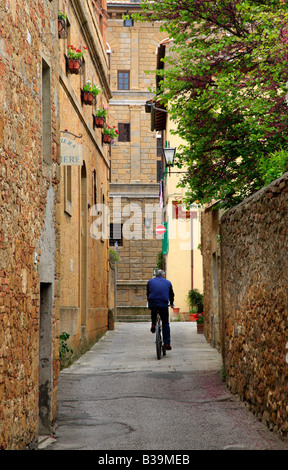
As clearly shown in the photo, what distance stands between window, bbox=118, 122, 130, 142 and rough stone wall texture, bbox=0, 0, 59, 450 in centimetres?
3380

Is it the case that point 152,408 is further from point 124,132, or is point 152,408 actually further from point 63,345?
point 124,132

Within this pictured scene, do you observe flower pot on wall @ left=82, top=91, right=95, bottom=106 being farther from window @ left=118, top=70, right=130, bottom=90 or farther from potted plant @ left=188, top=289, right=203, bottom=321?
window @ left=118, top=70, right=130, bottom=90

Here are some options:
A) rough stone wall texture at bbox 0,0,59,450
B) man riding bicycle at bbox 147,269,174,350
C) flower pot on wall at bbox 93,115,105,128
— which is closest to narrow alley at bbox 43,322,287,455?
man riding bicycle at bbox 147,269,174,350

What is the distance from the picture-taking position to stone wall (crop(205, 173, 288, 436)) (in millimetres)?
6365

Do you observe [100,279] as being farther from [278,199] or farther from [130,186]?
[130,186]

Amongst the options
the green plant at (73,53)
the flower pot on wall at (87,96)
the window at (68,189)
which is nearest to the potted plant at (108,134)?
the flower pot on wall at (87,96)

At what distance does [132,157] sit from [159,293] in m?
27.9

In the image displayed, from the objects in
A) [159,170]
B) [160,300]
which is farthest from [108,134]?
[159,170]

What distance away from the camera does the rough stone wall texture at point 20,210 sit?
5.39 meters

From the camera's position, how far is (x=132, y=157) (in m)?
40.9

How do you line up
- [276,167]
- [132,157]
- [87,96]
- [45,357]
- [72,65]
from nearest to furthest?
[45,357] → [276,167] → [72,65] → [87,96] → [132,157]

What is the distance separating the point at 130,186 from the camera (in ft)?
132

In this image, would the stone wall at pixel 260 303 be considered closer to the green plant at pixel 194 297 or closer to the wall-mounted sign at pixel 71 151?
the wall-mounted sign at pixel 71 151
